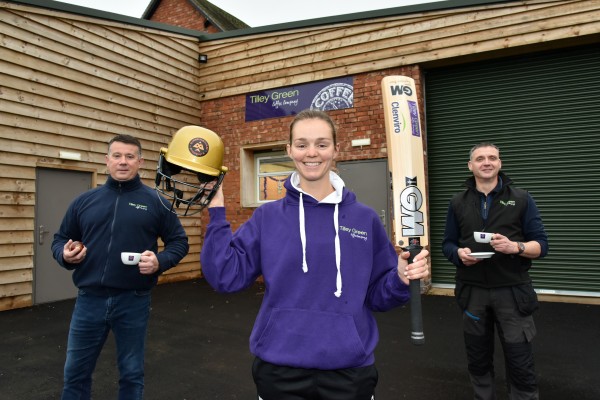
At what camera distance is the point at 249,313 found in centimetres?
618

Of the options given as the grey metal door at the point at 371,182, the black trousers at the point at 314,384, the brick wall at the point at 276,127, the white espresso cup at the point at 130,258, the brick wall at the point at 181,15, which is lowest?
the black trousers at the point at 314,384

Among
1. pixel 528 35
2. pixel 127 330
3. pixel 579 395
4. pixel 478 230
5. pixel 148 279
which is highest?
pixel 528 35

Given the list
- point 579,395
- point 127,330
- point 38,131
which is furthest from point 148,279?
point 38,131

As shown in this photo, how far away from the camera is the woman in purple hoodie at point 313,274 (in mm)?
1531

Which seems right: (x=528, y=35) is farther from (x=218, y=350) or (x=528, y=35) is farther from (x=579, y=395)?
(x=218, y=350)

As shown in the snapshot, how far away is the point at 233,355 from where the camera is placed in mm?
4383

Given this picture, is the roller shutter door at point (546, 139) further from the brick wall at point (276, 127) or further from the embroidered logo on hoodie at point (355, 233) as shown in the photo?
the embroidered logo on hoodie at point (355, 233)

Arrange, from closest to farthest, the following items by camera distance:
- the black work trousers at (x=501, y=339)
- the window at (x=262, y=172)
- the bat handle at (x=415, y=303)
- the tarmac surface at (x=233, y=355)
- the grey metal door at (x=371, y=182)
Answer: the bat handle at (x=415, y=303), the black work trousers at (x=501, y=339), the tarmac surface at (x=233, y=355), the grey metal door at (x=371, y=182), the window at (x=262, y=172)

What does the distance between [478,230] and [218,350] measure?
3113mm

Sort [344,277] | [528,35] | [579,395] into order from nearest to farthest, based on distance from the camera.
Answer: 1. [344,277]
2. [579,395]
3. [528,35]

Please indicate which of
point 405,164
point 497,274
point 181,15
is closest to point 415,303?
point 405,164

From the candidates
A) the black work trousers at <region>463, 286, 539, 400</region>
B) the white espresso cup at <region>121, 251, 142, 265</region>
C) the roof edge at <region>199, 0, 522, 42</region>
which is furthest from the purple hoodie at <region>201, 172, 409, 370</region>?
the roof edge at <region>199, 0, 522, 42</region>

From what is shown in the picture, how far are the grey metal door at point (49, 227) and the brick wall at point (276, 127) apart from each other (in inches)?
120

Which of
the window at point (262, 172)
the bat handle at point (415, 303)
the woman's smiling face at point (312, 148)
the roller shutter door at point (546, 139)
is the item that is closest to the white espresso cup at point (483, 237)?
the bat handle at point (415, 303)
